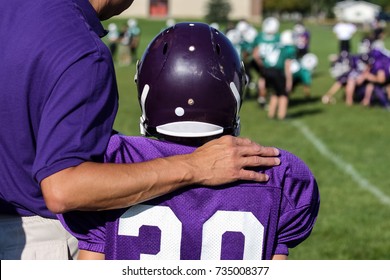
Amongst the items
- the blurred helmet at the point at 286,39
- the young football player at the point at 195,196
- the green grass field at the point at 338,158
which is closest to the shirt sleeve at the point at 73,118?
the young football player at the point at 195,196

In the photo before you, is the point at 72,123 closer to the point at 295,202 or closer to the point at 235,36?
the point at 295,202

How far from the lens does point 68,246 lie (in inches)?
115

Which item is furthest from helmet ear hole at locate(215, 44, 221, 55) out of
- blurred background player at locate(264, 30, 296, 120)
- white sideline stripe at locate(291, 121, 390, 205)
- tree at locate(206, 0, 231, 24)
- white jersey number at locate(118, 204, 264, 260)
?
tree at locate(206, 0, 231, 24)

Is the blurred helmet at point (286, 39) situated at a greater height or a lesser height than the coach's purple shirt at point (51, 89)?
lesser

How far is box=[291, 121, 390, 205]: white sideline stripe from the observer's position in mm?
8664

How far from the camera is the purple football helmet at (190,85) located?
2.41 meters

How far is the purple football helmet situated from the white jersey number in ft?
0.95

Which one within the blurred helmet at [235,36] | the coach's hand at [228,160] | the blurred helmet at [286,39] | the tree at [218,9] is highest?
the coach's hand at [228,160]

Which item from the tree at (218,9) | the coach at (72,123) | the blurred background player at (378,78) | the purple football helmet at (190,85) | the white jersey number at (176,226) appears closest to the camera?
the coach at (72,123)

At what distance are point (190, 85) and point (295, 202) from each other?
530 mm

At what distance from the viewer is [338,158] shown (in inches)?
430

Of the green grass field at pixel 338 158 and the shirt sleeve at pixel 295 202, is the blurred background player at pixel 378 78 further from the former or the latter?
the shirt sleeve at pixel 295 202

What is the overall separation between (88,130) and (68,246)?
874mm
